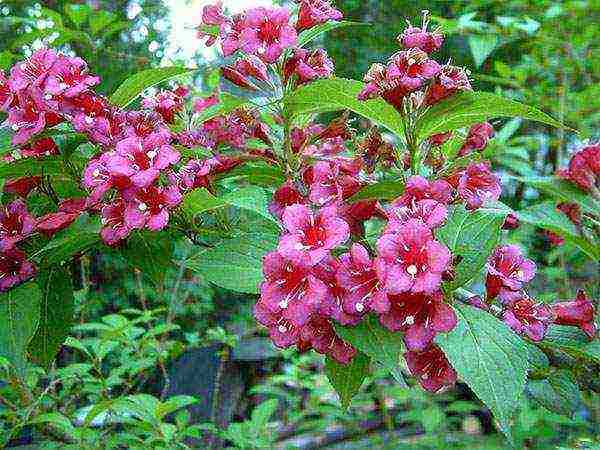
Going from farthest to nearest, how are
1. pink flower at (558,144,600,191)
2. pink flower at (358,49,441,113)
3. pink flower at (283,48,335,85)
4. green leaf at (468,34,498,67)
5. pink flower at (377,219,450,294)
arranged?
1. green leaf at (468,34,498,67)
2. pink flower at (558,144,600,191)
3. pink flower at (283,48,335,85)
4. pink flower at (358,49,441,113)
5. pink flower at (377,219,450,294)

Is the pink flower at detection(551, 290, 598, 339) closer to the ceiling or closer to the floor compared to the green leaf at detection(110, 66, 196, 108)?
closer to the floor

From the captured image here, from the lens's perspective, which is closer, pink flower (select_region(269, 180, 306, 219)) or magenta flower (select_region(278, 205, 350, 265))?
magenta flower (select_region(278, 205, 350, 265))

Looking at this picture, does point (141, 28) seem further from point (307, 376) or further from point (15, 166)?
point (15, 166)

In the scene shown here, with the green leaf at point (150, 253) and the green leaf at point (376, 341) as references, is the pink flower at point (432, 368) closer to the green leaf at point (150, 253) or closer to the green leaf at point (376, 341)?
the green leaf at point (376, 341)

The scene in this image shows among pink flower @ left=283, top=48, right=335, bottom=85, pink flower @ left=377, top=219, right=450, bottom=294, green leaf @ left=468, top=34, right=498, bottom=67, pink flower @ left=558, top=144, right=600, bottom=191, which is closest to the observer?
pink flower @ left=377, top=219, right=450, bottom=294

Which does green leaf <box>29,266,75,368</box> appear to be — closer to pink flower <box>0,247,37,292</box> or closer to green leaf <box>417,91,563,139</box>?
pink flower <box>0,247,37,292</box>

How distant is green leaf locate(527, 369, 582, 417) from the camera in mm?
827

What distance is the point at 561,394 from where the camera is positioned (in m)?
0.83

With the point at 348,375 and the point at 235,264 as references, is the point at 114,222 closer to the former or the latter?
the point at 235,264

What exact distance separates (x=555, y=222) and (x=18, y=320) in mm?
605

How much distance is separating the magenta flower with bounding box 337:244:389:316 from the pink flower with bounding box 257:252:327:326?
21 mm

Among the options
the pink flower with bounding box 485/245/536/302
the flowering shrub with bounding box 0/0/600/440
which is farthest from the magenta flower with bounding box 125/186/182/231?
the pink flower with bounding box 485/245/536/302

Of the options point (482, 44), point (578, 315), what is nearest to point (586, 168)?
point (578, 315)

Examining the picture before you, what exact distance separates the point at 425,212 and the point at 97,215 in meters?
0.33
